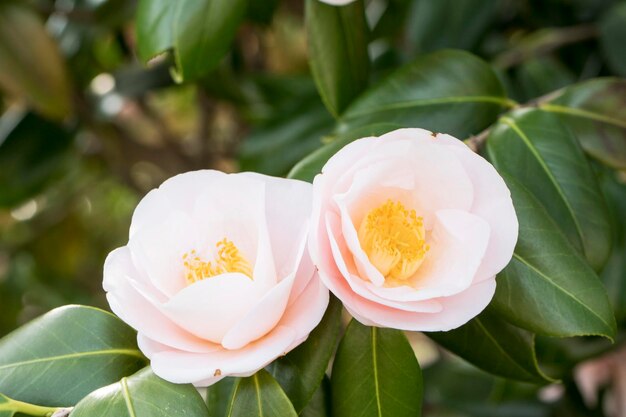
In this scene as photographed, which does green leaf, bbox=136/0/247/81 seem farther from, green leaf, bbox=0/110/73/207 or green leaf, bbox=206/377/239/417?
green leaf, bbox=0/110/73/207

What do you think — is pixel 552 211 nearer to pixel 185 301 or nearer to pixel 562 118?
pixel 562 118

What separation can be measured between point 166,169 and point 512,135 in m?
0.87

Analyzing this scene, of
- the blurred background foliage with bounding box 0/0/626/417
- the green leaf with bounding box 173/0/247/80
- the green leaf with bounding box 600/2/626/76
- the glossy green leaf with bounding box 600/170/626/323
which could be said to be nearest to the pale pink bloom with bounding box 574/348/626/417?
the blurred background foliage with bounding box 0/0/626/417

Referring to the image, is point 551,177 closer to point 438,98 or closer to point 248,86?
point 438,98

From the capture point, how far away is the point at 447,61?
0.67m

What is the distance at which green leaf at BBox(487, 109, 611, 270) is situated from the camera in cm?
58

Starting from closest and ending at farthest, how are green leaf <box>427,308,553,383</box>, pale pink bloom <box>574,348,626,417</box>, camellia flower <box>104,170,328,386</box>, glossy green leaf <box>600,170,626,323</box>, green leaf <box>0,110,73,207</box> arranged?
camellia flower <box>104,170,328,386</box> < green leaf <box>427,308,553,383</box> < glossy green leaf <box>600,170,626,323</box> < green leaf <box>0,110,73,207</box> < pale pink bloom <box>574,348,626,417</box>

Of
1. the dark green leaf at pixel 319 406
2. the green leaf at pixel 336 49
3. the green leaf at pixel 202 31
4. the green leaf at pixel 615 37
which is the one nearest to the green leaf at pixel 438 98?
the green leaf at pixel 336 49

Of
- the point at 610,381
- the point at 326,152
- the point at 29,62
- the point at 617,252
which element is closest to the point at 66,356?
the point at 326,152

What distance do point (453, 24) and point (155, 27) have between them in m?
0.44

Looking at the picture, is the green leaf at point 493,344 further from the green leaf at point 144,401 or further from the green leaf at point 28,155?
the green leaf at point 28,155

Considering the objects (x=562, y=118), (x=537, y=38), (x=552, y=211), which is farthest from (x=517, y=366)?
(x=537, y=38)

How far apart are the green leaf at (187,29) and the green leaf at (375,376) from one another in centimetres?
28

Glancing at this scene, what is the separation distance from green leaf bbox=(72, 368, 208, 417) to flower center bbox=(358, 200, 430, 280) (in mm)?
145
